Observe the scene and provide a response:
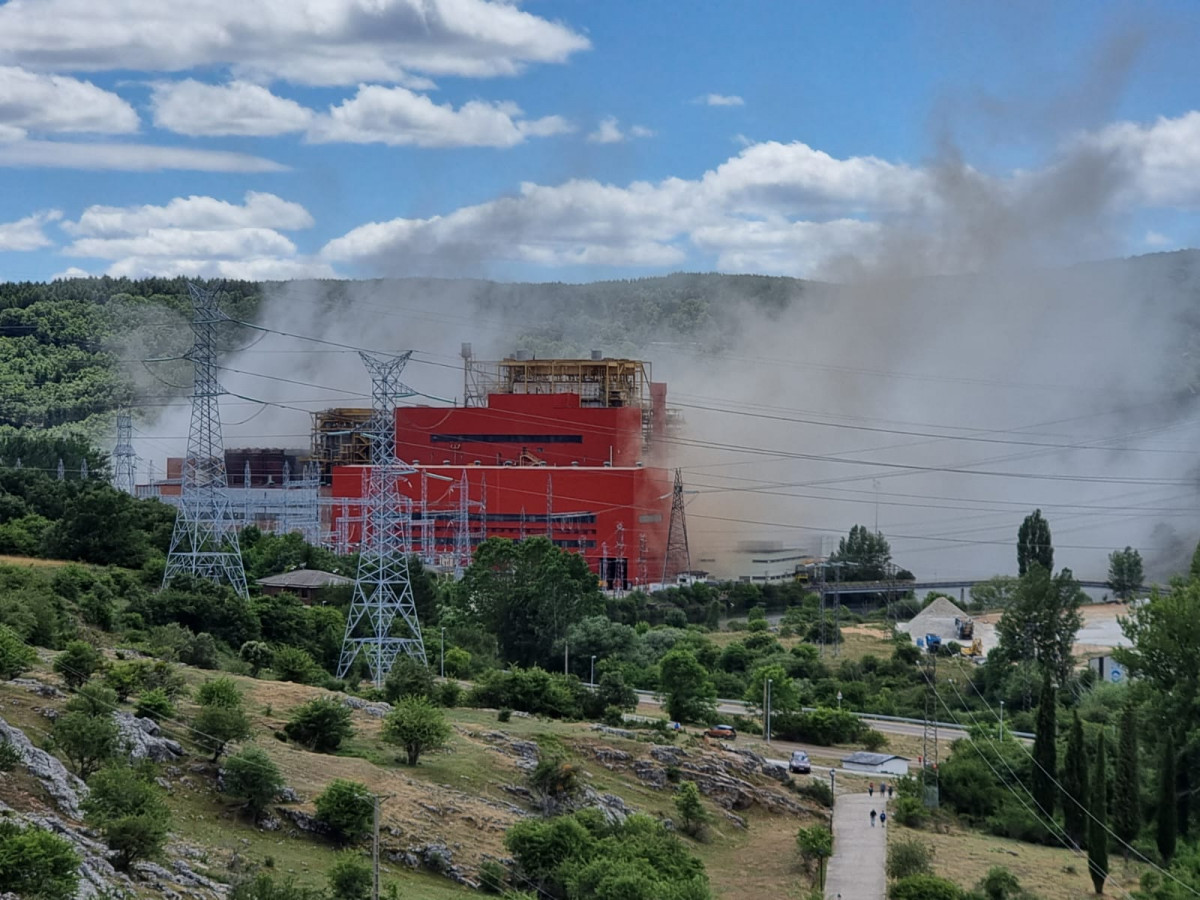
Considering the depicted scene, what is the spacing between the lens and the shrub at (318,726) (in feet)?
87.4

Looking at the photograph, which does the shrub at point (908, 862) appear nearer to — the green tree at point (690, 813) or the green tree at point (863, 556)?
the green tree at point (690, 813)

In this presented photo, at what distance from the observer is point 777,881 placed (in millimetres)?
26609

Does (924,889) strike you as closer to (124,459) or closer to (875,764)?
(875,764)

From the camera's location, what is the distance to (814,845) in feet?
89.7

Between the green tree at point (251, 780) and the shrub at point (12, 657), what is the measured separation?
160 inches

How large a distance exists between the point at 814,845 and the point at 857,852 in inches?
77.3

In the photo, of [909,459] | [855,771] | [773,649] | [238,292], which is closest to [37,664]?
[855,771]

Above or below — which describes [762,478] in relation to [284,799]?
above

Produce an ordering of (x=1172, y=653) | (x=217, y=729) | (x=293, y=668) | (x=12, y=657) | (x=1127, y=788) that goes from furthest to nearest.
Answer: (x=1172, y=653)
(x=293, y=668)
(x=1127, y=788)
(x=12, y=657)
(x=217, y=729)

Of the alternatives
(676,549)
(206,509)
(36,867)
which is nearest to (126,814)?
(36,867)

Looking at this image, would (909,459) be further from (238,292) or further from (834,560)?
(238,292)

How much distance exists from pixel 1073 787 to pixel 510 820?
13.2 metres

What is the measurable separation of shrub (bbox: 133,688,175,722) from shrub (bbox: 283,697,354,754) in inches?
107

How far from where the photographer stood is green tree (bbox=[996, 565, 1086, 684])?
4916cm
